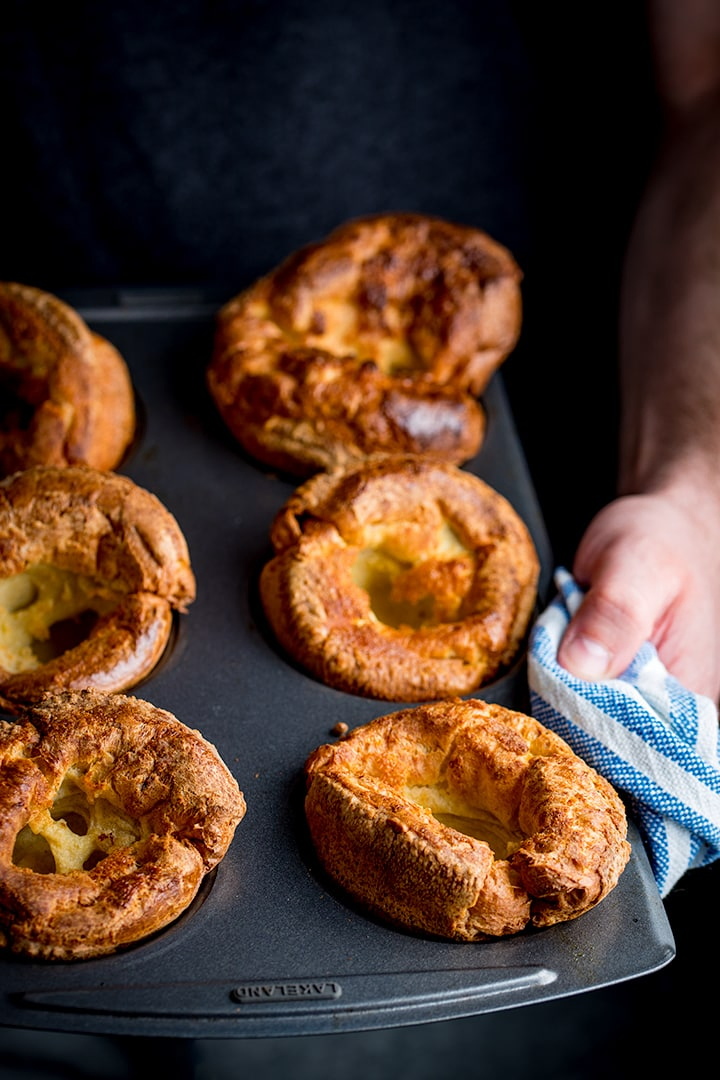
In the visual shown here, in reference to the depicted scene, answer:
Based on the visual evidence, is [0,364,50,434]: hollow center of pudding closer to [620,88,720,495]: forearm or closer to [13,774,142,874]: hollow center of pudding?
[13,774,142,874]: hollow center of pudding

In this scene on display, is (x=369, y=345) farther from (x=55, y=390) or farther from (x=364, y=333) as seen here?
(x=55, y=390)

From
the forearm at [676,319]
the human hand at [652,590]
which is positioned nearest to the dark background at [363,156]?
the forearm at [676,319]

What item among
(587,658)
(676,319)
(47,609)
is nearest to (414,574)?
(587,658)

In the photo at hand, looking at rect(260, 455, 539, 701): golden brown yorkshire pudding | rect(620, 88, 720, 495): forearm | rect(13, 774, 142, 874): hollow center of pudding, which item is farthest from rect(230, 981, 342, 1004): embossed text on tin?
rect(620, 88, 720, 495): forearm

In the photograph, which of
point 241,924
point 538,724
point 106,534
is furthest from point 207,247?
point 241,924

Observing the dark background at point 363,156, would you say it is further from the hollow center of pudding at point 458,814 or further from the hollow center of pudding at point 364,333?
the hollow center of pudding at point 458,814
